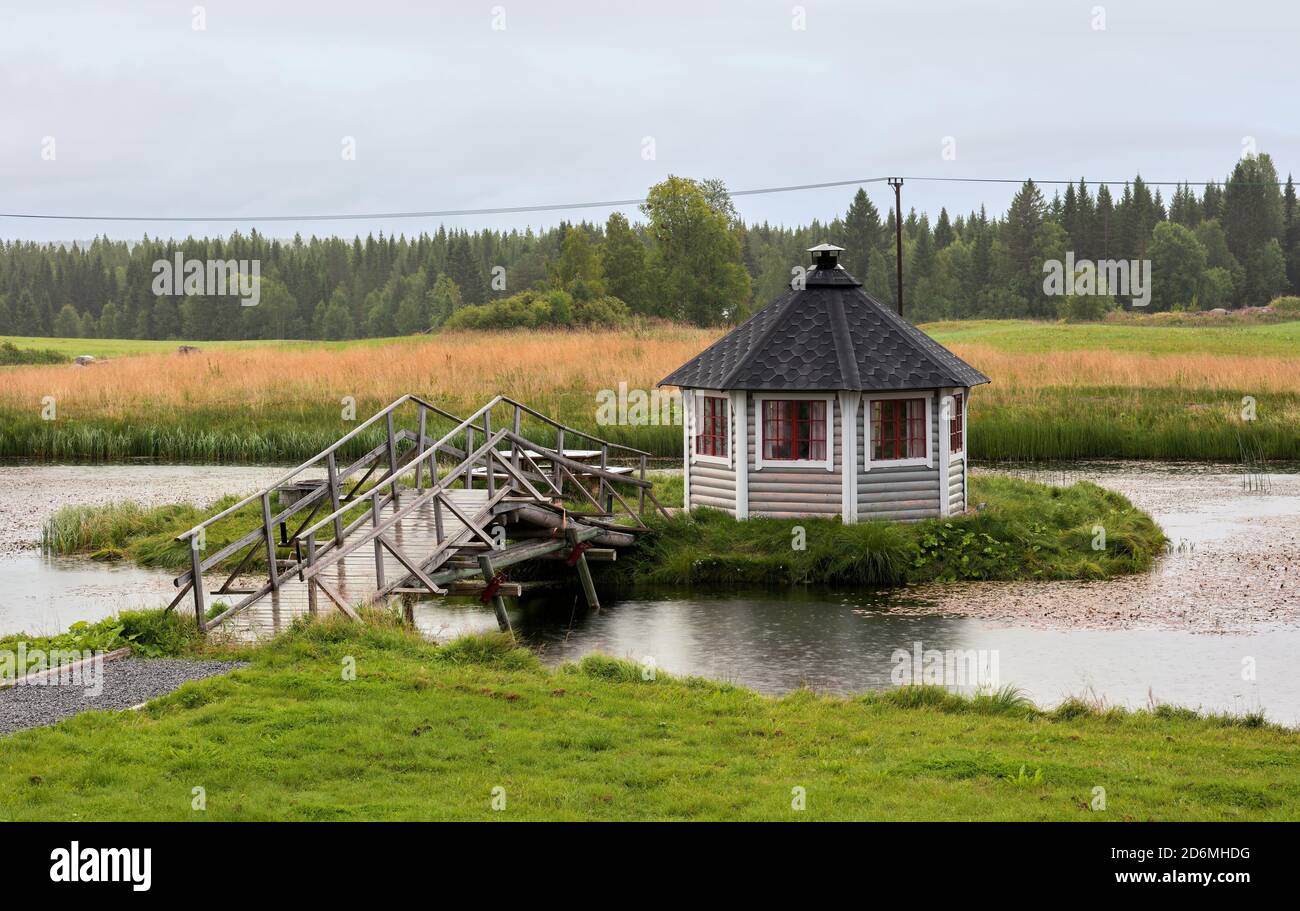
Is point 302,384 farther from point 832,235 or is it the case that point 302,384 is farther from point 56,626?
point 832,235

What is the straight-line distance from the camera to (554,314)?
73188mm

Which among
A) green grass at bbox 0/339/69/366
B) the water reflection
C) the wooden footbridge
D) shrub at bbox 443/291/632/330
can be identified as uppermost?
shrub at bbox 443/291/632/330

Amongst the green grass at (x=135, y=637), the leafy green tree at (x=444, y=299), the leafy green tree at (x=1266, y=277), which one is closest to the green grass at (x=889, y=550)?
the green grass at (x=135, y=637)

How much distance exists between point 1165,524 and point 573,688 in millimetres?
17131

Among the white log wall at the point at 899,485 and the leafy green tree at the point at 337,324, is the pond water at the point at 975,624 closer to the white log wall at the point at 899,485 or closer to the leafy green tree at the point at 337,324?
the white log wall at the point at 899,485

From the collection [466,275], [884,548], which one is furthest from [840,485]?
[466,275]

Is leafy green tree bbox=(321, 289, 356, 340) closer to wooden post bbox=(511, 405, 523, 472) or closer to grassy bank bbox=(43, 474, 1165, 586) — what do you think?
grassy bank bbox=(43, 474, 1165, 586)

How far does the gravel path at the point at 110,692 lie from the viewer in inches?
520

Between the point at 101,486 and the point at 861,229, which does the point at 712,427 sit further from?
the point at 861,229

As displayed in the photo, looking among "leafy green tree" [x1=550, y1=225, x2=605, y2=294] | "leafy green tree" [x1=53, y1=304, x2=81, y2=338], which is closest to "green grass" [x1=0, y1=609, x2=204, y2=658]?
"leafy green tree" [x1=550, y1=225, x2=605, y2=294]

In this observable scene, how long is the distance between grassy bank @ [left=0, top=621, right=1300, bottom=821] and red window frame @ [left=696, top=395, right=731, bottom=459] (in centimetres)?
1111

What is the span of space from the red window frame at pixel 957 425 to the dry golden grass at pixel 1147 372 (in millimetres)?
18725

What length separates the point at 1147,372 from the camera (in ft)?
156

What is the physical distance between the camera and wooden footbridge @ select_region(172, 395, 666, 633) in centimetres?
1783
